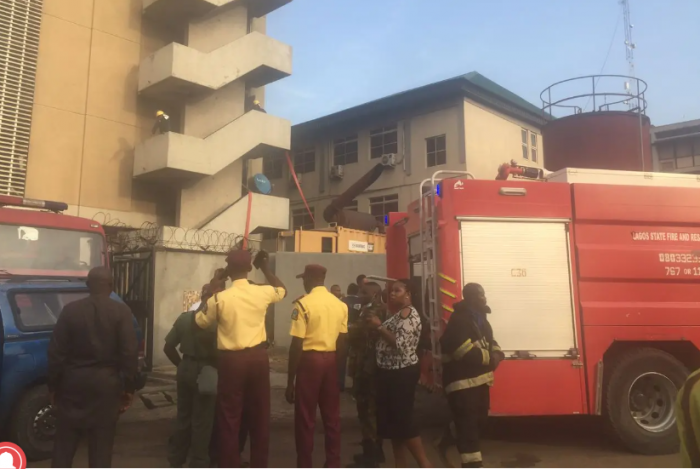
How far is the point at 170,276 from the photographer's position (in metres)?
13.0

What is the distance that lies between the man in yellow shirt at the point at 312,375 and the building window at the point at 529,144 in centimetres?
2290

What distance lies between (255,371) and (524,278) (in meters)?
3.18

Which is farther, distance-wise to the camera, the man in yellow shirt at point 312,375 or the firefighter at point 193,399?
the firefighter at point 193,399

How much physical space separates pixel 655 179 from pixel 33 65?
14.4 m

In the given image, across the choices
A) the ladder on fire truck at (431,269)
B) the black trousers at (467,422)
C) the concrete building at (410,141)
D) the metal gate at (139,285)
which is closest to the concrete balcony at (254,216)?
the metal gate at (139,285)

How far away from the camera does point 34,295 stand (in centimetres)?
618

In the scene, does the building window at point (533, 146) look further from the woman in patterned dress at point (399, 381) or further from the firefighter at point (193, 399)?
the firefighter at point (193, 399)

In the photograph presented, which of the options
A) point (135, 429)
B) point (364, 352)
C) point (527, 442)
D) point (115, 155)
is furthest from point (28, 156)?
point (527, 442)

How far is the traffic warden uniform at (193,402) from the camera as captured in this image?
5.08m

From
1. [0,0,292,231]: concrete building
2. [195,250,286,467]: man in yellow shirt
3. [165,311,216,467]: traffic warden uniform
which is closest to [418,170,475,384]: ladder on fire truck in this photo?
[195,250,286,467]: man in yellow shirt

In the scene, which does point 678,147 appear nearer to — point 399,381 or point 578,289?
point 578,289

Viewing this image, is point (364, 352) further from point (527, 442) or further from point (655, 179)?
point (655, 179)

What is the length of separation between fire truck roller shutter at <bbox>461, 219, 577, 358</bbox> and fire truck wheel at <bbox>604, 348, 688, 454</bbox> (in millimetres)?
654

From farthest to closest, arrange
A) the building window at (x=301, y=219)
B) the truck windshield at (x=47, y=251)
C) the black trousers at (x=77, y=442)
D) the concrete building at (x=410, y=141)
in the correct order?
the building window at (x=301, y=219)
the concrete building at (x=410, y=141)
the truck windshield at (x=47, y=251)
the black trousers at (x=77, y=442)
